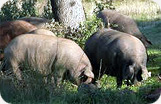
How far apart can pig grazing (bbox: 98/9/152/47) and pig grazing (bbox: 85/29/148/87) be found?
462cm

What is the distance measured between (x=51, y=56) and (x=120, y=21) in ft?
23.7

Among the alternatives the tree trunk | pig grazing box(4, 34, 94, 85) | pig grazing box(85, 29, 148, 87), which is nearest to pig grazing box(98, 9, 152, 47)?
the tree trunk

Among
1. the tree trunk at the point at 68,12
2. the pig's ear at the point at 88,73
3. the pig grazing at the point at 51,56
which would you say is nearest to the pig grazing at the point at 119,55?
the pig's ear at the point at 88,73

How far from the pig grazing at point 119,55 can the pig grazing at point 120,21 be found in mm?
4623

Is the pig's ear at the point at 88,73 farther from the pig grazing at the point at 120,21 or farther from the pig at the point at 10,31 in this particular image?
the pig grazing at the point at 120,21

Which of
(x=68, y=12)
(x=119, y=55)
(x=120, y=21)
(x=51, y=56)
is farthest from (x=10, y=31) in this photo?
(x=120, y=21)

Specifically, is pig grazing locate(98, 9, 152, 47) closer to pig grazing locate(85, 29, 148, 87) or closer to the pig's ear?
pig grazing locate(85, 29, 148, 87)

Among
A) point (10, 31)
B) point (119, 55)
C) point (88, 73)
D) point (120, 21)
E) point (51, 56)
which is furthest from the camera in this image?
point (120, 21)

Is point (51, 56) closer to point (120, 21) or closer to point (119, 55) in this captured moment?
point (119, 55)

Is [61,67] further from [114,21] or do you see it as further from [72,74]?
[114,21]

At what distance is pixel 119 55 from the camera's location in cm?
1236

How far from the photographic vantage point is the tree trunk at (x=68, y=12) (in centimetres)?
1600

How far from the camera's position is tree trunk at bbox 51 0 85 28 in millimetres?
16000

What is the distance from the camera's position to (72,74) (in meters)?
11.7
